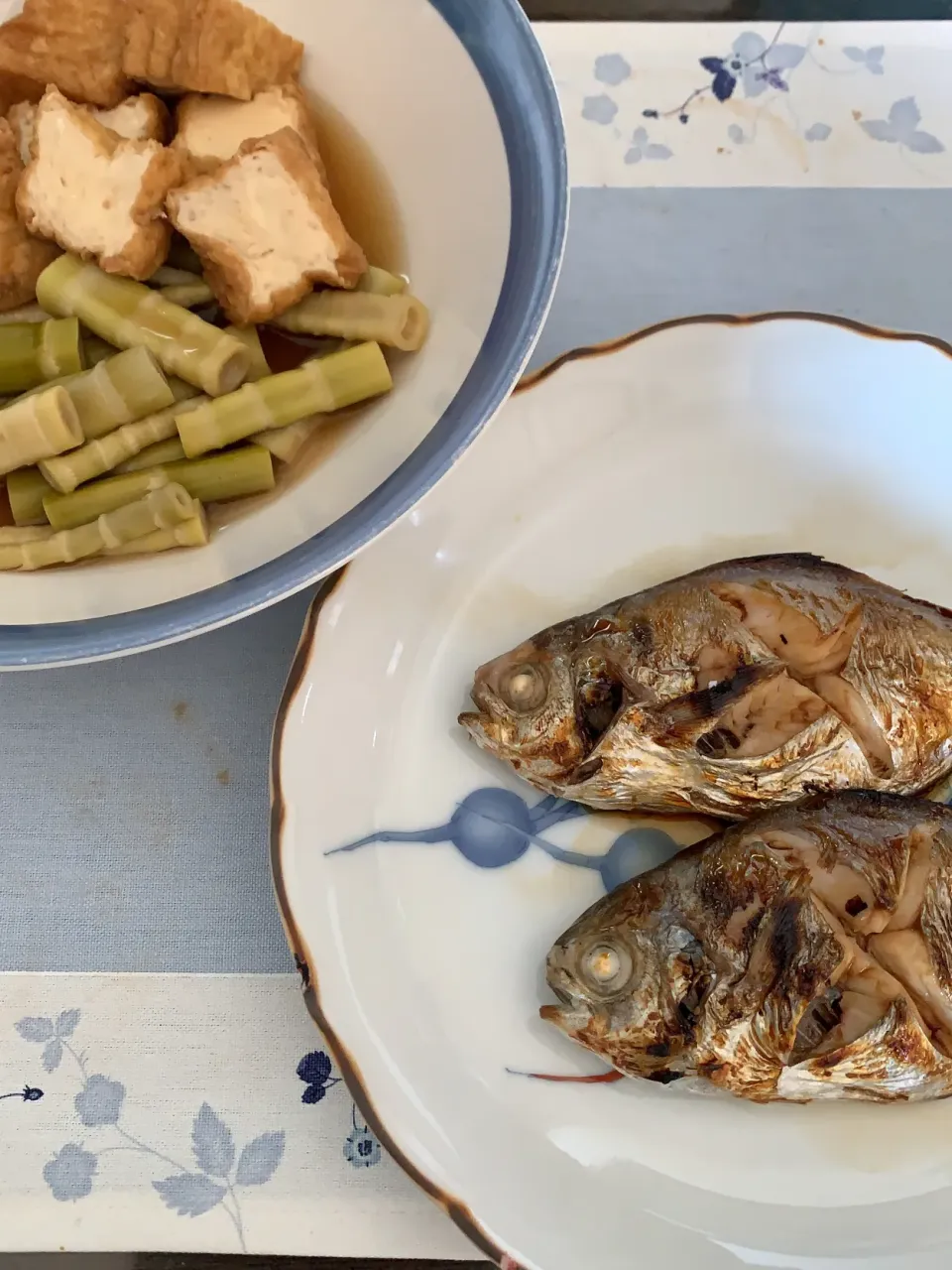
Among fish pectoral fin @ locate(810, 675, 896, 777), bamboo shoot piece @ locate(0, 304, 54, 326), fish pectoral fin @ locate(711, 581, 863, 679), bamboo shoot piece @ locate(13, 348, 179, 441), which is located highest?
bamboo shoot piece @ locate(0, 304, 54, 326)

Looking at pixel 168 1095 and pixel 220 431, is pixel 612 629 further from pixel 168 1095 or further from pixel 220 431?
pixel 168 1095

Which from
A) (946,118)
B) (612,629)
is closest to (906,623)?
(612,629)

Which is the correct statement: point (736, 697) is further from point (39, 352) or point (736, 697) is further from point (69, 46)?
point (69, 46)

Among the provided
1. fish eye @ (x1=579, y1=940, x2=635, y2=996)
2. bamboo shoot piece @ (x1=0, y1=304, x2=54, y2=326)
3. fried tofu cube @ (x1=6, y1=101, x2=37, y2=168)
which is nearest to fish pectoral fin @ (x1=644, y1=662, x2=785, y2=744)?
fish eye @ (x1=579, y1=940, x2=635, y2=996)

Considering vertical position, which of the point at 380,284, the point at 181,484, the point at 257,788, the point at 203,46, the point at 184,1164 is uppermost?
the point at 203,46

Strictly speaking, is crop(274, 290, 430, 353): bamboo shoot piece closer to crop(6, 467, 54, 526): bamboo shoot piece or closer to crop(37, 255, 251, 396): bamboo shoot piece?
crop(37, 255, 251, 396): bamboo shoot piece

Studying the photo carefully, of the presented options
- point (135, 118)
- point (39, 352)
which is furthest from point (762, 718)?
point (135, 118)

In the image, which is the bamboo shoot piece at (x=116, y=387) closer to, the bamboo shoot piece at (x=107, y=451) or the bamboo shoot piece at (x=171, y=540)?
the bamboo shoot piece at (x=107, y=451)
